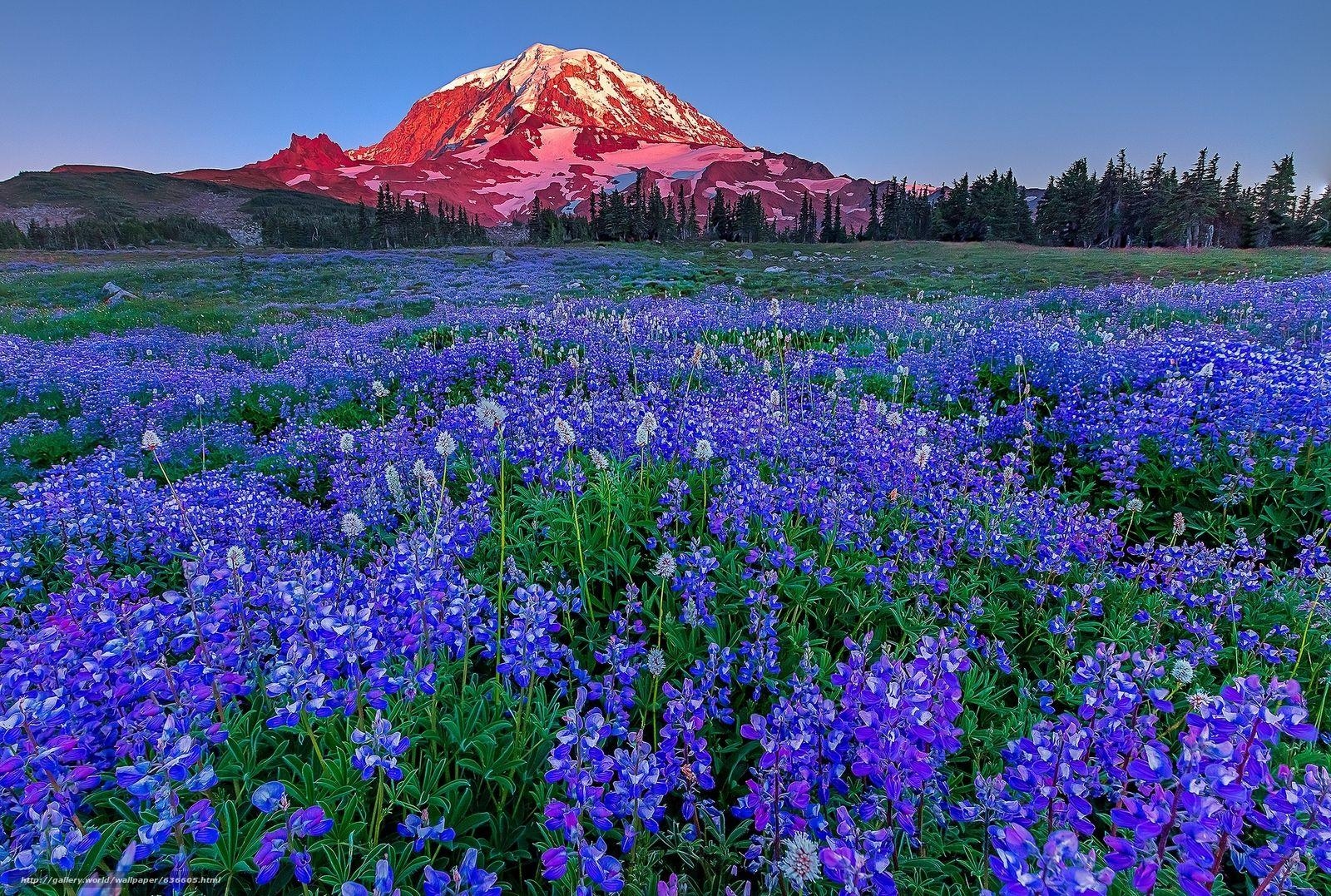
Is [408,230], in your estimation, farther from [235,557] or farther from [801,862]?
[801,862]

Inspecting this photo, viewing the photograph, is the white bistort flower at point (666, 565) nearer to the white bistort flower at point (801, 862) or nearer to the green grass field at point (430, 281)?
the white bistort flower at point (801, 862)

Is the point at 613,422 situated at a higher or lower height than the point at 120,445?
higher

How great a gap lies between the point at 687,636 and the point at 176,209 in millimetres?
243460

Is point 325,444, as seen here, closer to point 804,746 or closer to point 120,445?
point 120,445

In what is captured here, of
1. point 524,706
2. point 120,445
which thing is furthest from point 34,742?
point 120,445

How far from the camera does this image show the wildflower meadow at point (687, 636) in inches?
65.9

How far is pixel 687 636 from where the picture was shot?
329cm

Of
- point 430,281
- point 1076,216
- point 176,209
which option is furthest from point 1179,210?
point 176,209

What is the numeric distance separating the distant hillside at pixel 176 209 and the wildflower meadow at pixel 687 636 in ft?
416

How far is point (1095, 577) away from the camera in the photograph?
12.3ft

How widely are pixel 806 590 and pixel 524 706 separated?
175 centimetres

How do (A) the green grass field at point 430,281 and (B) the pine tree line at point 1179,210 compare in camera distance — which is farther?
(B) the pine tree line at point 1179,210

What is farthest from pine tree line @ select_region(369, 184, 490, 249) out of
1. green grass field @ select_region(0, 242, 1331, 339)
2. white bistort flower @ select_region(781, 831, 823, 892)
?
white bistort flower @ select_region(781, 831, 823, 892)

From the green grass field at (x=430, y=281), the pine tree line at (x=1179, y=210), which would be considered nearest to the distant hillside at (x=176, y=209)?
the green grass field at (x=430, y=281)
